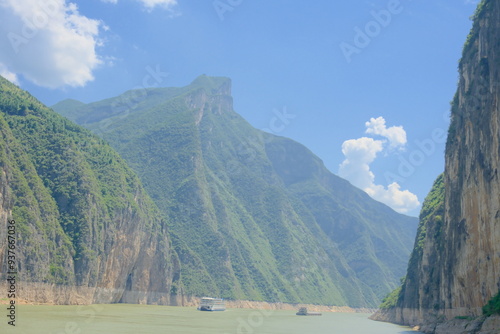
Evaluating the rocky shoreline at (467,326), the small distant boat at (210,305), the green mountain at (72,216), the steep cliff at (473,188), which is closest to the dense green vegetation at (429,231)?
the steep cliff at (473,188)

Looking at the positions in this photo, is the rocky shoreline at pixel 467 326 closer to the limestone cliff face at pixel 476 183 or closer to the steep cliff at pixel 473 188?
the steep cliff at pixel 473 188

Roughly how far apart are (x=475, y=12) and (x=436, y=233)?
31.4 meters

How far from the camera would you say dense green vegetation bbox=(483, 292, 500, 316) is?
41.3 m

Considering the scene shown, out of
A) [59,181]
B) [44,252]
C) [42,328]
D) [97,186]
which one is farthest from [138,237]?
[42,328]

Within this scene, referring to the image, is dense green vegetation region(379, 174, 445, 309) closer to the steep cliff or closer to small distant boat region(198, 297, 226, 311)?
the steep cliff

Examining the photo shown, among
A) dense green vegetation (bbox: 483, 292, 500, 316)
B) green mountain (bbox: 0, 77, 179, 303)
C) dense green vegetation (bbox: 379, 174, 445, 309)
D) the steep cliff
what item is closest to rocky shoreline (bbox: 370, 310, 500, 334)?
dense green vegetation (bbox: 483, 292, 500, 316)

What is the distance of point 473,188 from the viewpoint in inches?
2044

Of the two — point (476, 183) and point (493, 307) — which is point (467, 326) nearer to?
point (493, 307)

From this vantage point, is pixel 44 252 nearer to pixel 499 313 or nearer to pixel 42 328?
pixel 42 328

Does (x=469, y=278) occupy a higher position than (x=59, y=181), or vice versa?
(x=59, y=181)

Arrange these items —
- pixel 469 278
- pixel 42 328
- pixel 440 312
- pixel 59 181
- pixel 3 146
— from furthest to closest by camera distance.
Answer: pixel 59 181
pixel 3 146
pixel 440 312
pixel 469 278
pixel 42 328

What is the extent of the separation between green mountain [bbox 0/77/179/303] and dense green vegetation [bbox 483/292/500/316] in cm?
6307

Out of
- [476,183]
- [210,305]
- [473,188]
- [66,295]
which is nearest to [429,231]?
[473,188]

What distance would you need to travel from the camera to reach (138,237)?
436 ft
